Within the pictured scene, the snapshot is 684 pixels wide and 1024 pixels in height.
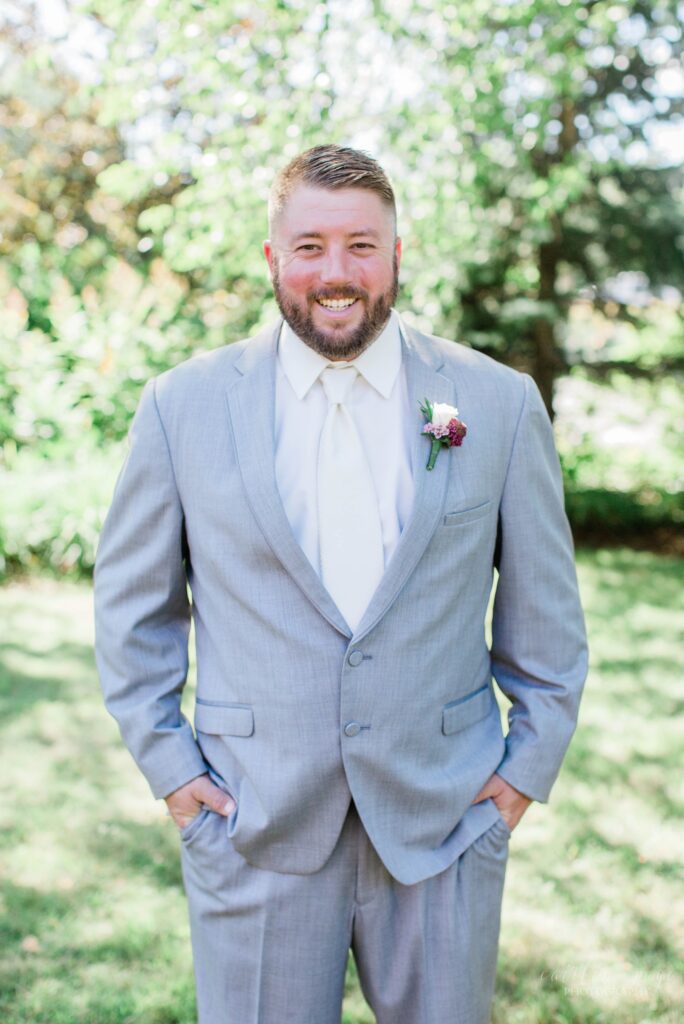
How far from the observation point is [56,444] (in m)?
8.46

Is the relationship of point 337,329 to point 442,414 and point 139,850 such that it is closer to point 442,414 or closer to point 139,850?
point 442,414

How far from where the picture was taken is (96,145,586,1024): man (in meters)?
1.84

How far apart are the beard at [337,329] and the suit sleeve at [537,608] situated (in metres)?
0.36

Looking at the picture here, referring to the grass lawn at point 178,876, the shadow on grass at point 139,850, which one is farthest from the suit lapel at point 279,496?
the shadow on grass at point 139,850

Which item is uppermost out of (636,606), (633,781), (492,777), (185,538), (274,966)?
(185,538)

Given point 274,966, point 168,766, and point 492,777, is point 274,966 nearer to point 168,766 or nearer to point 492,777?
point 168,766

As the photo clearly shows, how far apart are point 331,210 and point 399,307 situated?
5.48m

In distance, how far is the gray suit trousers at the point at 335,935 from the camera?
1.88 metres

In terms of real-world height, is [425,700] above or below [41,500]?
above

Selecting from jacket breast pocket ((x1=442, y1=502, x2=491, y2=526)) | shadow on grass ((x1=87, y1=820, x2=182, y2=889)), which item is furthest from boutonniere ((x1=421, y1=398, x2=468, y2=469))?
shadow on grass ((x1=87, y1=820, x2=182, y2=889))

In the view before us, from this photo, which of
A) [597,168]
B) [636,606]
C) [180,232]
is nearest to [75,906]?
[180,232]

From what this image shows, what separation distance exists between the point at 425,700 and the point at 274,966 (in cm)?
59

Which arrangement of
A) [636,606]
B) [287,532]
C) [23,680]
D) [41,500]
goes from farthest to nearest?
[41,500] → [636,606] → [23,680] → [287,532]

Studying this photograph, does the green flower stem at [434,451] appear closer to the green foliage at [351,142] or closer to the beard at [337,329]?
the beard at [337,329]
